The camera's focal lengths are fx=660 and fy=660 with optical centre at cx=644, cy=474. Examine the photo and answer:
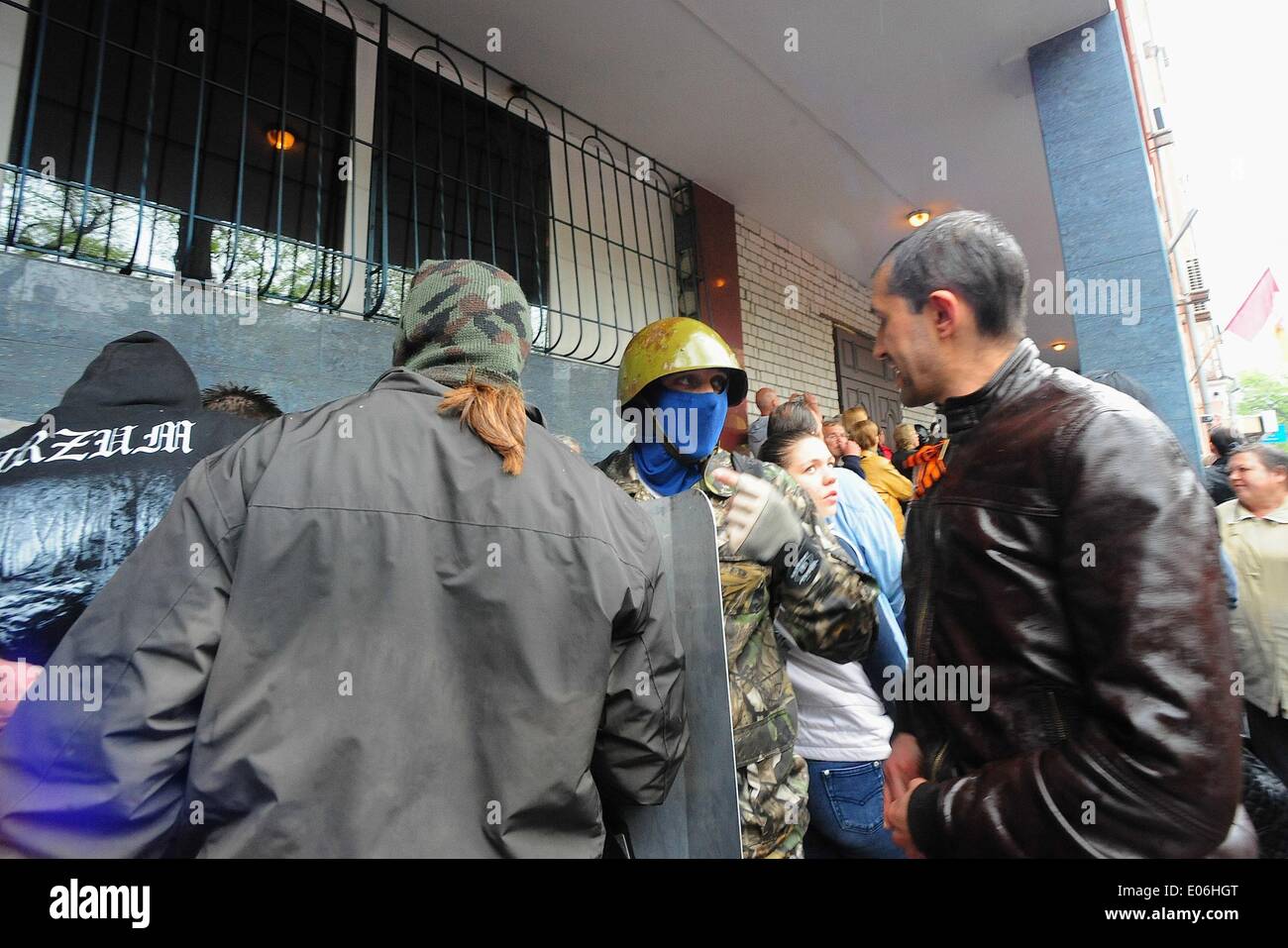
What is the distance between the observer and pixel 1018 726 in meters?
1.00

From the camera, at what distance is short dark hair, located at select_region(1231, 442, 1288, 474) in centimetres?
307

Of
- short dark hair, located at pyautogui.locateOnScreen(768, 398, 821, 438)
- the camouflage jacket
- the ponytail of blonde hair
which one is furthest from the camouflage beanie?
short dark hair, located at pyautogui.locateOnScreen(768, 398, 821, 438)

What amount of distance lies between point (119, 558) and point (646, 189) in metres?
4.69

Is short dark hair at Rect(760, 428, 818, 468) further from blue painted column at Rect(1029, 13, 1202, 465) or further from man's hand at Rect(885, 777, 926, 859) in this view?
blue painted column at Rect(1029, 13, 1202, 465)

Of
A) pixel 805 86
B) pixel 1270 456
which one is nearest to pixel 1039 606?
pixel 1270 456

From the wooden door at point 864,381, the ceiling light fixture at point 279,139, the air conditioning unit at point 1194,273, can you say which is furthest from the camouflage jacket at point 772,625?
the wooden door at point 864,381

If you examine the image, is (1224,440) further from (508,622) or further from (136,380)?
(136,380)

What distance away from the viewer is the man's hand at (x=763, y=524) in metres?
1.58

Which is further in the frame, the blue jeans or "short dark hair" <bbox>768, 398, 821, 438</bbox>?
"short dark hair" <bbox>768, 398, 821, 438</bbox>

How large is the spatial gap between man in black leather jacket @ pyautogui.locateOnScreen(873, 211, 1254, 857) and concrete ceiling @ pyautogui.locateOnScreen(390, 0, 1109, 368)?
354 centimetres

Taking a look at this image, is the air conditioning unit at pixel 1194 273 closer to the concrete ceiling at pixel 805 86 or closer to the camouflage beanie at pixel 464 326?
the concrete ceiling at pixel 805 86

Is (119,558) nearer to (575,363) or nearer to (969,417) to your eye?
(969,417)

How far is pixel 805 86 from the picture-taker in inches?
176

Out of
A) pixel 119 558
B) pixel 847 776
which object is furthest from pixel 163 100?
pixel 847 776
